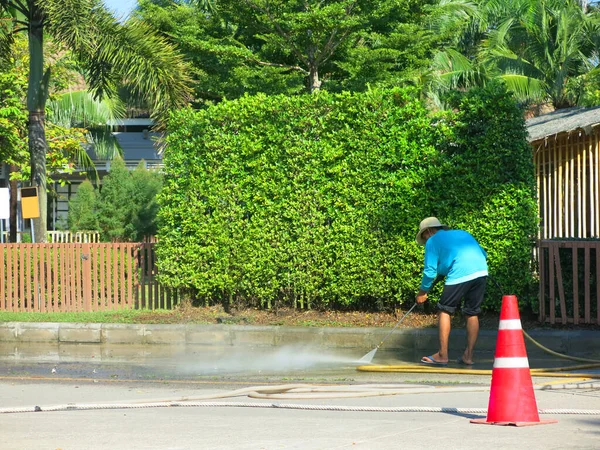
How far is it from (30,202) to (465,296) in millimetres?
9032

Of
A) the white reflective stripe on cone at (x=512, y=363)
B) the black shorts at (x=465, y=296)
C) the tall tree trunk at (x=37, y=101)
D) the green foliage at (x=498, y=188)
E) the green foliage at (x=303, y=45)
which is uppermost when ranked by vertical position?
the green foliage at (x=303, y=45)

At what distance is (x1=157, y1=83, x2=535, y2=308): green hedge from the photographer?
40.1ft

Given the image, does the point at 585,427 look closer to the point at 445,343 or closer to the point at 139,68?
the point at 445,343

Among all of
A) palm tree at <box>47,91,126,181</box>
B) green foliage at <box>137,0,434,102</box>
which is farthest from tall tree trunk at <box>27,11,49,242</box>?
palm tree at <box>47,91,126,181</box>

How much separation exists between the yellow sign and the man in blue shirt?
8.61 metres

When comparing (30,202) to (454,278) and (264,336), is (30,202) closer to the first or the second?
(264,336)

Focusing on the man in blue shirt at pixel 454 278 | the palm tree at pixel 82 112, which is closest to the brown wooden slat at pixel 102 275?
the man in blue shirt at pixel 454 278

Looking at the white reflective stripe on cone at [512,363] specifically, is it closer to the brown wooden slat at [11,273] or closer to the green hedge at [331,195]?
the green hedge at [331,195]

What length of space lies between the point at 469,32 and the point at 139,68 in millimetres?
26265

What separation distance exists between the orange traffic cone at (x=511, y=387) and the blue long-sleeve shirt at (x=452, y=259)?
146 inches

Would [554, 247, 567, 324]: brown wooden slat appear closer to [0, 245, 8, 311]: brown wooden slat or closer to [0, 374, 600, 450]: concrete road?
[0, 374, 600, 450]: concrete road

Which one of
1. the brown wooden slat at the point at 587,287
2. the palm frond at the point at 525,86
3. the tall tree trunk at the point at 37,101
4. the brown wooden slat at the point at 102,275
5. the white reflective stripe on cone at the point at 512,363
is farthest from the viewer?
the palm frond at the point at 525,86

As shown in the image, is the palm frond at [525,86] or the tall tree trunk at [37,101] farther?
the palm frond at [525,86]

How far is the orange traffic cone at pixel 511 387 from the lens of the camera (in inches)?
241
